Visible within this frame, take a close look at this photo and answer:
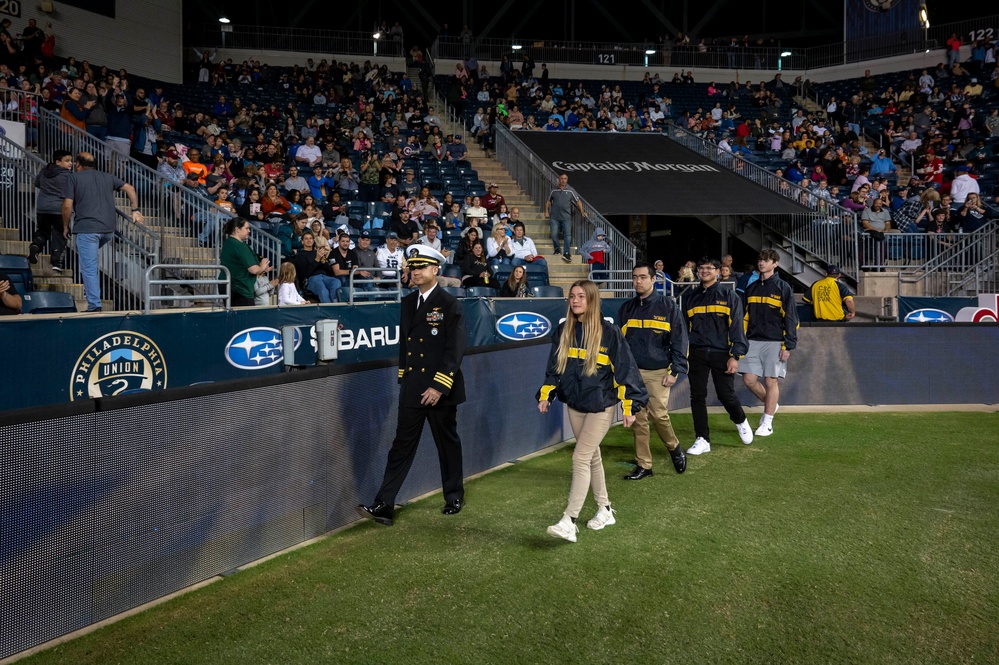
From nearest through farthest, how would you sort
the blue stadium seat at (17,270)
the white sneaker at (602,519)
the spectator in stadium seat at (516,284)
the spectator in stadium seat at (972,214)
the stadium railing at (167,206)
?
the white sneaker at (602,519) < the blue stadium seat at (17,270) < the stadium railing at (167,206) < the spectator in stadium seat at (516,284) < the spectator in stadium seat at (972,214)

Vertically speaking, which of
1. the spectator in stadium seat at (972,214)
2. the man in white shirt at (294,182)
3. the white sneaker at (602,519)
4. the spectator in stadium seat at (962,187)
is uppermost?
the spectator in stadium seat at (962,187)

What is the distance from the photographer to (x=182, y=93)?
2519cm

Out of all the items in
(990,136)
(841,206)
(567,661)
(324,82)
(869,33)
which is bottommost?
(567,661)

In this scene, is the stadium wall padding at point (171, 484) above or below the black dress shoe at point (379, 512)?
above

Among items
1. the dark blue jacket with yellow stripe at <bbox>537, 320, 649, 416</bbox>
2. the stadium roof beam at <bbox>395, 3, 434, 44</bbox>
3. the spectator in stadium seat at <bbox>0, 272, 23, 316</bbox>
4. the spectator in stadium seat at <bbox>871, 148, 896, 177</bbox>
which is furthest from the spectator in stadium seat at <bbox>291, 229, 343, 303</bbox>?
the stadium roof beam at <bbox>395, 3, 434, 44</bbox>

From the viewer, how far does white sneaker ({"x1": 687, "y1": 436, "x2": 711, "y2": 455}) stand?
9344 mm

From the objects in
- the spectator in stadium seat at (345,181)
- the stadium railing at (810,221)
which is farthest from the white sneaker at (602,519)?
the stadium railing at (810,221)

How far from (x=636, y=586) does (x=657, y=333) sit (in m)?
3.47

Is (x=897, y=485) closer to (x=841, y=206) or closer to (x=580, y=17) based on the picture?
(x=841, y=206)

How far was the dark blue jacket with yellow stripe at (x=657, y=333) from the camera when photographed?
8.38m

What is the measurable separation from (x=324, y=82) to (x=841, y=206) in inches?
595

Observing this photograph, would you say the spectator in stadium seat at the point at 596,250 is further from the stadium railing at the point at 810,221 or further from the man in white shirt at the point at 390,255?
the stadium railing at the point at 810,221

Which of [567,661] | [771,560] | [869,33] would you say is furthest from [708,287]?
[869,33]

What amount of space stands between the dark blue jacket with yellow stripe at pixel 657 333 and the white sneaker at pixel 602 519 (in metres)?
2.10
